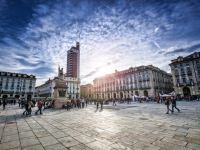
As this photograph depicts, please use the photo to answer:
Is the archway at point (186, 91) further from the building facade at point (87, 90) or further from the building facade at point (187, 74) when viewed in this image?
the building facade at point (87, 90)

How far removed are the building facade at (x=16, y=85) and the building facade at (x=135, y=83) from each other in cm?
4076

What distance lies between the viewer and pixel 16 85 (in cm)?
6119

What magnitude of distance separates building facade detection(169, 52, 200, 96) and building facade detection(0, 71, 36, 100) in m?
70.5

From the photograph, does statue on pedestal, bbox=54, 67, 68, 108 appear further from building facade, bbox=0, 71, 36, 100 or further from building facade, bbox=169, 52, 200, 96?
building facade, bbox=0, 71, 36, 100

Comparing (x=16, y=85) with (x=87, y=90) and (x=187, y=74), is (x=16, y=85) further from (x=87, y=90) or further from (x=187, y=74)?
(x=187, y=74)

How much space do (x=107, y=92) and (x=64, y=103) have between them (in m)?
48.3

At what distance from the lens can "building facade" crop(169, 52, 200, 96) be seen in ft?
120

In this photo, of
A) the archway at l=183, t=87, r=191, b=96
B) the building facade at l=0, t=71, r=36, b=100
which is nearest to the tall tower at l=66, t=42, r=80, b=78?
the building facade at l=0, t=71, r=36, b=100

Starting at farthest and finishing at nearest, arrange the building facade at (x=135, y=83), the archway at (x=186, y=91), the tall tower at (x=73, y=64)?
the tall tower at (x=73, y=64), the building facade at (x=135, y=83), the archway at (x=186, y=91)

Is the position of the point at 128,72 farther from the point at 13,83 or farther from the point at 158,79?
the point at 13,83

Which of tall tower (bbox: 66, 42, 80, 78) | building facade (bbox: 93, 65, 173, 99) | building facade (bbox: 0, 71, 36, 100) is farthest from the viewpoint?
tall tower (bbox: 66, 42, 80, 78)

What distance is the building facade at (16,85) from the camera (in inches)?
2289

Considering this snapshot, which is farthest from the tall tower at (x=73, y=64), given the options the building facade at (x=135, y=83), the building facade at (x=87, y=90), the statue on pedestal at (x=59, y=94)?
the statue on pedestal at (x=59, y=94)

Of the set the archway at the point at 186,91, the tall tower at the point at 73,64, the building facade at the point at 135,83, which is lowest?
the archway at the point at 186,91
